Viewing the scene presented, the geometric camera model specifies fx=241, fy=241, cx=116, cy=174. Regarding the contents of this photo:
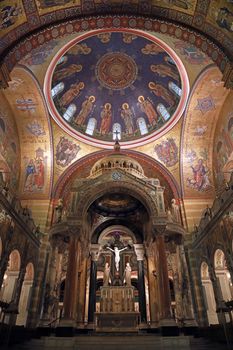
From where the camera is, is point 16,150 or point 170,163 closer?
point 16,150

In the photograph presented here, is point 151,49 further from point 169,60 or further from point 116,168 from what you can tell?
point 116,168

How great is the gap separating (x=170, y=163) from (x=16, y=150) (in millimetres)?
12153

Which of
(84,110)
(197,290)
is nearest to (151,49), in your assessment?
(84,110)

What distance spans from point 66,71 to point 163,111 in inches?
331

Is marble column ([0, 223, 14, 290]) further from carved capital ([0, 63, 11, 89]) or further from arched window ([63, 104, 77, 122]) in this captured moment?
arched window ([63, 104, 77, 122])

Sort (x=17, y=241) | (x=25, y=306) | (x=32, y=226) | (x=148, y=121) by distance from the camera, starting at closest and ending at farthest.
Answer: (x=17, y=241)
(x=25, y=306)
(x=32, y=226)
(x=148, y=121)

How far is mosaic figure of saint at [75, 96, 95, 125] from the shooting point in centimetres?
2078

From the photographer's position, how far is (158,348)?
958cm

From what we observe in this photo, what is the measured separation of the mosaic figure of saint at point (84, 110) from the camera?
2078cm

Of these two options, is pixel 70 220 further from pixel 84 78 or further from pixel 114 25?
pixel 84 78

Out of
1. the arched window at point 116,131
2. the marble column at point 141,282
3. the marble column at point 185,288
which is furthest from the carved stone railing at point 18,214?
the arched window at point 116,131

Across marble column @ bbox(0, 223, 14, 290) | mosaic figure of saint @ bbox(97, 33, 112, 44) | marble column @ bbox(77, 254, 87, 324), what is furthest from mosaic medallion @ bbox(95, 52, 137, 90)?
marble column @ bbox(77, 254, 87, 324)

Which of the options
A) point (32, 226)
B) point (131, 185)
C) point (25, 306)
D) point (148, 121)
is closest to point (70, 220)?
point (32, 226)

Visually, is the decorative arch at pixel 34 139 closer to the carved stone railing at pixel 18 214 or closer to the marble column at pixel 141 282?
the carved stone railing at pixel 18 214
